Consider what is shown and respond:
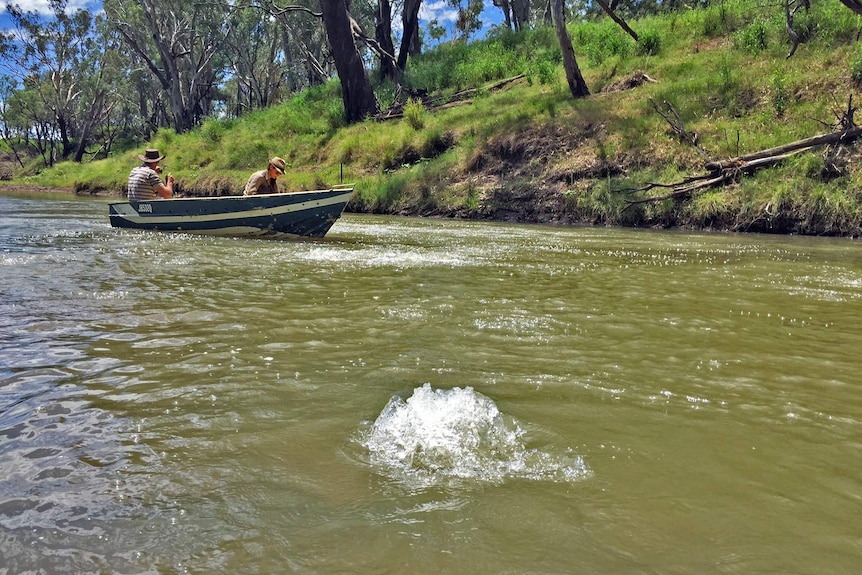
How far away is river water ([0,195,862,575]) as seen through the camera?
206 centimetres

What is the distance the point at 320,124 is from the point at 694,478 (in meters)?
25.0

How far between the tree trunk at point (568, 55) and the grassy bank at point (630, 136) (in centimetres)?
46

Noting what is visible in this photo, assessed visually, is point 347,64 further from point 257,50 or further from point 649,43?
point 257,50

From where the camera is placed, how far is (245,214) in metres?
11.6

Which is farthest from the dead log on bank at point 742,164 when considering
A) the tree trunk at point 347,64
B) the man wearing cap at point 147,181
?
the tree trunk at point 347,64

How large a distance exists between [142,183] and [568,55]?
12.1 metres

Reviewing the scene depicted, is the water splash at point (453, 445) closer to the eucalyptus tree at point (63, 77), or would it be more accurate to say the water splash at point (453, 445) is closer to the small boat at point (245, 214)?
the small boat at point (245, 214)

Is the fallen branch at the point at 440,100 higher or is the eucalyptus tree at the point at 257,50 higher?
the eucalyptus tree at the point at 257,50

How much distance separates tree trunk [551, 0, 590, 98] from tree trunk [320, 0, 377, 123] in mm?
8921

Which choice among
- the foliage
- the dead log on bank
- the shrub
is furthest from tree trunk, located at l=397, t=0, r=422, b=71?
the dead log on bank

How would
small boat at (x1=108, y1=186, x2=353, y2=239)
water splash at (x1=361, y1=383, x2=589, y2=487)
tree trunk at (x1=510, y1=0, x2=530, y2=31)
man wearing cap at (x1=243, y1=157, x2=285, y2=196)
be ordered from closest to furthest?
water splash at (x1=361, y1=383, x2=589, y2=487), small boat at (x1=108, y1=186, x2=353, y2=239), man wearing cap at (x1=243, y1=157, x2=285, y2=196), tree trunk at (x1=510, y1=0, x2=530, y2=31)

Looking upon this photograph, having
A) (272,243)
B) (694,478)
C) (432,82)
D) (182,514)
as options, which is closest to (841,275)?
(694,478)

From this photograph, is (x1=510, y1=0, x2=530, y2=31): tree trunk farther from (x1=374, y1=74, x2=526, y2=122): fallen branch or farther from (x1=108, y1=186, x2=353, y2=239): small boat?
(x1=108, y1=186, x2=353, y2=239): small boat

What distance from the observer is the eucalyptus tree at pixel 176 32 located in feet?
113
